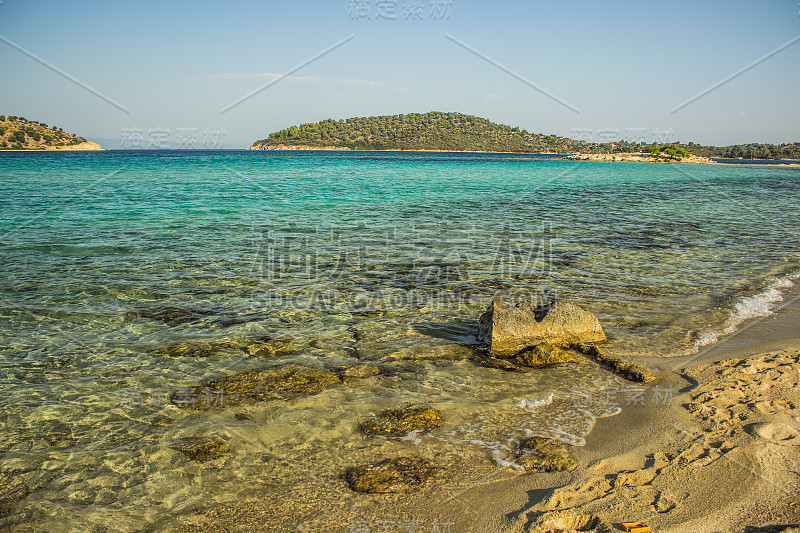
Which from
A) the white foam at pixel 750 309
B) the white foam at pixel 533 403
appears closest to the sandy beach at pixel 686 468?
the white foam at pixel 533 403

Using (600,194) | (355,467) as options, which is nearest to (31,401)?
(355,467)

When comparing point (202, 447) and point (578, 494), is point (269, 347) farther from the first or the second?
point (578, 494)

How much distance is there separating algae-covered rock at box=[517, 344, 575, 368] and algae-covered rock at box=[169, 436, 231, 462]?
3334mm

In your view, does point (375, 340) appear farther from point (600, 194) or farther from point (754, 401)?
point (600, 194)

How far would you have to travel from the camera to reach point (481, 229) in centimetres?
1598

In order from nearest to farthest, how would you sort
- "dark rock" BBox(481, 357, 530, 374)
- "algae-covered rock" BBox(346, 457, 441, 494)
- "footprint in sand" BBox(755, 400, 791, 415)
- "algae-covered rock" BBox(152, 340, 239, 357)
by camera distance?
"algae-covered rock" BBox(346, 457, 441, 494), "footprint in sand" BBox(755, 400, 791, 415), "dark rock" BBox(481, 357, 530, 374), "algae-covered rock" BBox(152, 340, 239, 357)

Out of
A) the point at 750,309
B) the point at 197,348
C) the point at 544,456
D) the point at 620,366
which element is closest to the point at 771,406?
the point at 620,366

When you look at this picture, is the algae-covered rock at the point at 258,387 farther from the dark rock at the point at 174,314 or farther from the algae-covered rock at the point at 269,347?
the dark rock at the point at 174,314

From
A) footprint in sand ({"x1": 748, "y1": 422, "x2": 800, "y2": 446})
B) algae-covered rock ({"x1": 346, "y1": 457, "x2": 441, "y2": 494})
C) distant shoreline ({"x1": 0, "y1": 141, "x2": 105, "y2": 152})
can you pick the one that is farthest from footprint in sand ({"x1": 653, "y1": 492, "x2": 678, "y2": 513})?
distant shoreline ({"x1": 0, "y1": 141, "x2": 105, "y2": 152})

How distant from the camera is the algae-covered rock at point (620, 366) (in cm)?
529

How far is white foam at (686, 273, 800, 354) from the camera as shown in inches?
255

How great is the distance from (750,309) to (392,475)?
22.2 ft

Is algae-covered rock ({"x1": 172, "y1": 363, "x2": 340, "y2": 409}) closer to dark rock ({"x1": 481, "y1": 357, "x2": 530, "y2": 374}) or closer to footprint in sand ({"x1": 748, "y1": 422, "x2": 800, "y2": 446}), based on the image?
dark rock ({"x1": 481, "y1": 357, "x2": 530, "y2": 374})

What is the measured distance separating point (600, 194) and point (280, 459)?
102 feet
